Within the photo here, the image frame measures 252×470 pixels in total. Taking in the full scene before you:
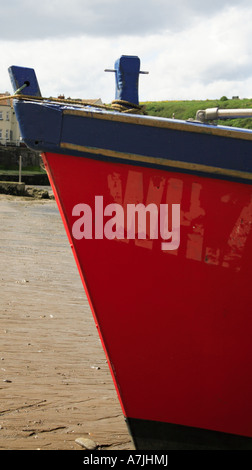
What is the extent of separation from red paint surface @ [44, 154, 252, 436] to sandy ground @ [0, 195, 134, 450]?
0.93 meters

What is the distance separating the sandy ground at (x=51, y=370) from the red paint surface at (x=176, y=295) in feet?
3.06

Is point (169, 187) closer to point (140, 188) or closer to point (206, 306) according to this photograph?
point (140, 188)

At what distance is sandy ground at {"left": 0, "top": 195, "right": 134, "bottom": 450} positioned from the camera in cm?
464

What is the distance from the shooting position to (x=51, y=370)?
5.89m

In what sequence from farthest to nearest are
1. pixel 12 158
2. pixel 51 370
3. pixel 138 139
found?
pixel 12 158 → pixel 51 370 → pixel 138 139

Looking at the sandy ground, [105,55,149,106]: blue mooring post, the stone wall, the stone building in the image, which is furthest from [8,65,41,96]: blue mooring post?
the stone building

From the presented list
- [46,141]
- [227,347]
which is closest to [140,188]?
[46,141]

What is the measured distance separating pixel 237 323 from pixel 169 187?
962mm

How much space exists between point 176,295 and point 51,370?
2643 millimetres

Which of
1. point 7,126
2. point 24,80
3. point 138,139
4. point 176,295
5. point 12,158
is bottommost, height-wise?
point 176,295

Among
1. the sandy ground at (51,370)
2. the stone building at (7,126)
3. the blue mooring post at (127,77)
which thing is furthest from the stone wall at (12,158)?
the blue mooring post at (127,77)

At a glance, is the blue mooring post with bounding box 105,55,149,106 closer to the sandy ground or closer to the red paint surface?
the red paint surface

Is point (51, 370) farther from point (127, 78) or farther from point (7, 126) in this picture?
point (7, 126)

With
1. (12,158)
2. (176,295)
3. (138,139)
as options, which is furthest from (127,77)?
(12,158)
